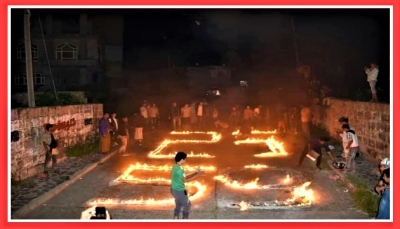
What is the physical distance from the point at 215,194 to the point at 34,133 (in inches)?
239

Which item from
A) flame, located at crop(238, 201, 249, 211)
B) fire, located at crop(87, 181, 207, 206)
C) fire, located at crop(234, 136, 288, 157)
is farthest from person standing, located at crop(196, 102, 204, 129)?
flame, located at crop(238, 201, 249, 211)

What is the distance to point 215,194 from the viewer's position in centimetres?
1002

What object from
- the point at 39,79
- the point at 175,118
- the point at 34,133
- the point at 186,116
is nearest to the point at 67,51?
the point at 39,79

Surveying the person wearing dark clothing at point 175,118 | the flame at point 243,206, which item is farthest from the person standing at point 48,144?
the person wearing dark clothing at point 175,118

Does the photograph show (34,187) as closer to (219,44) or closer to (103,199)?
→ (103,199)

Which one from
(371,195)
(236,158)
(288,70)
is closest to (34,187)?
(236,158)

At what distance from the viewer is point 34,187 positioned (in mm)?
10430

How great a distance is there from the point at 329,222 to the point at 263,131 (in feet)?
51.5

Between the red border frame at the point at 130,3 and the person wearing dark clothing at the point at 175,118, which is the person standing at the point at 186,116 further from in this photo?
the red border frame at the point at 130,3

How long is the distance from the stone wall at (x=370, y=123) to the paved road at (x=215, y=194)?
2159 millimetres

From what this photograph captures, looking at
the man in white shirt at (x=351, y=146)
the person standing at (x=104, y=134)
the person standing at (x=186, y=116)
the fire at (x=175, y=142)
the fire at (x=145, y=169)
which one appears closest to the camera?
the man in white shirt at (x=351, y=146)

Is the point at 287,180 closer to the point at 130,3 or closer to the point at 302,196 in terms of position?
the point at 302,196

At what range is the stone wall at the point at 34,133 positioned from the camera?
11005mm

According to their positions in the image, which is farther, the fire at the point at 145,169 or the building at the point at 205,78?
the building at the point at 205,78
